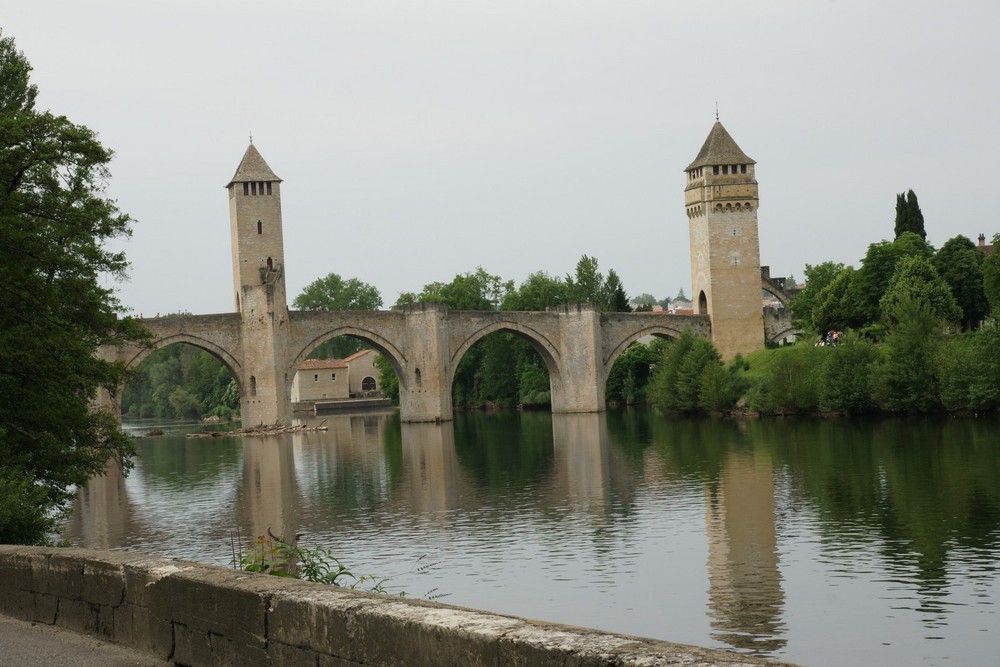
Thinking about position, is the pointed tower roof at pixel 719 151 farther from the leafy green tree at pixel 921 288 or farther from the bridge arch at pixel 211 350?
the bridge arch at pixel 211 350

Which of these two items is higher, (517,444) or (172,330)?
(172,330)

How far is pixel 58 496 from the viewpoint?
47.6ft

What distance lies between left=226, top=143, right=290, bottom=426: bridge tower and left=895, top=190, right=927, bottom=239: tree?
85.9 ft

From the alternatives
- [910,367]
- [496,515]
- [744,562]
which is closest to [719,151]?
[910,367]

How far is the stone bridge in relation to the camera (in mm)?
45219

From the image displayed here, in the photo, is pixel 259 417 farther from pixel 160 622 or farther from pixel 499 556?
pixel 160 622

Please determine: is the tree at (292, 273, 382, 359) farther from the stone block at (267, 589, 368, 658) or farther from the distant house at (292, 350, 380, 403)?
the stone block at (267, 589, 368, 658)

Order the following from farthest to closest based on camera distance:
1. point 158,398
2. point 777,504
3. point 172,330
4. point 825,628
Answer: point 158,398, point 172,330, point 777,504, point 825,628

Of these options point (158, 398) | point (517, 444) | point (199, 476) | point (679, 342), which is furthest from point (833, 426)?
point (158, 398)

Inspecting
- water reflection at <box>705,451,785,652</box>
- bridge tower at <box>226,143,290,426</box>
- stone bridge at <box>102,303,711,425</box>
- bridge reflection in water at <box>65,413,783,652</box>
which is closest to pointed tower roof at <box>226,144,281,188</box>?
bridge tower at <box>226,143,290,426</box>

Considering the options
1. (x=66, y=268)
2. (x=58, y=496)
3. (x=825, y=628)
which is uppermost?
(x=66, y=268)

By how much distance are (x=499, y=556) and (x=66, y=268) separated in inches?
253

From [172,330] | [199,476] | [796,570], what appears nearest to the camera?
[796,570]

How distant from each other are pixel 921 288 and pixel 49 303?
3437 cm
